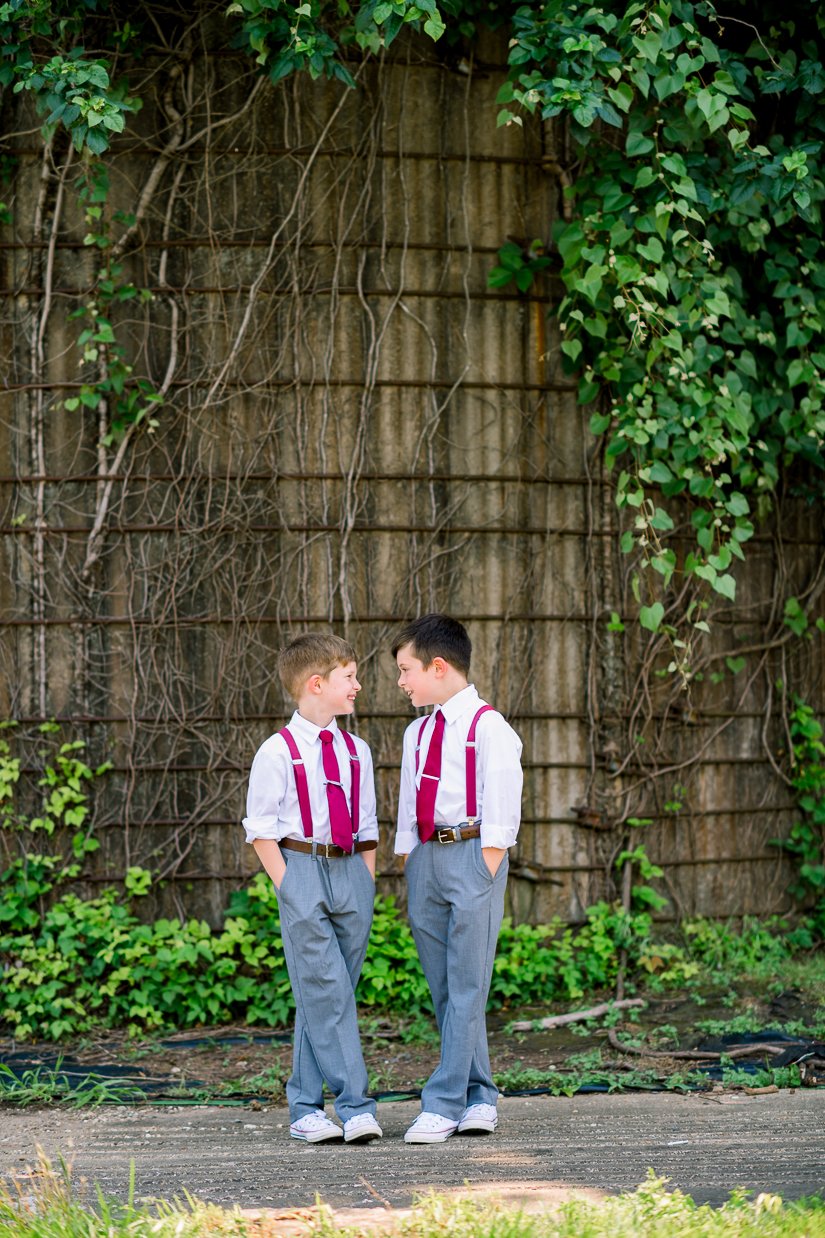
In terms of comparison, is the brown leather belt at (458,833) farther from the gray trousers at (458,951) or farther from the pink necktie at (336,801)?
the pink necktie at (336,801)

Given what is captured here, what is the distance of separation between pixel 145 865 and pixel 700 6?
440 centimetres

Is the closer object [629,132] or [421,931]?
[421,931]

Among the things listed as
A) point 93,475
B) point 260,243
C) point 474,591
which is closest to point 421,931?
point 474,591

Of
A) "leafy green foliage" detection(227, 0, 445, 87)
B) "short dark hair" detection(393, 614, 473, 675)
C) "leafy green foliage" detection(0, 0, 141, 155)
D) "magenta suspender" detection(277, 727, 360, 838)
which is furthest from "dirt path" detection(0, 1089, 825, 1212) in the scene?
"leafy green foliage" detection(227, 0, 445, 87)

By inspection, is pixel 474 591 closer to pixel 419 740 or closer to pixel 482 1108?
pixel 419 740

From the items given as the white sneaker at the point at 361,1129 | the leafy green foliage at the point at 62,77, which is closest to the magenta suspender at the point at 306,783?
the white sneaker at the point at 361,1129

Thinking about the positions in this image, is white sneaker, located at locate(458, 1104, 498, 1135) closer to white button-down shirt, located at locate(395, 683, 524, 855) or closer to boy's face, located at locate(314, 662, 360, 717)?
white button-down shirt, located at locate(395, 683, 524, 855)

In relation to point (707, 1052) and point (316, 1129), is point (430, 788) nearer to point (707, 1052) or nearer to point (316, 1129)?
point (316, 1129)

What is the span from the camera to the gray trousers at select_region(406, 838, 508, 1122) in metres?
4.04

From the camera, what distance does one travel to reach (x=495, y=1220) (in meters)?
3.00

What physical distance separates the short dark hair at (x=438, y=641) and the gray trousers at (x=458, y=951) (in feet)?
1.94

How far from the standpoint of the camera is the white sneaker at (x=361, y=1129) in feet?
13.0

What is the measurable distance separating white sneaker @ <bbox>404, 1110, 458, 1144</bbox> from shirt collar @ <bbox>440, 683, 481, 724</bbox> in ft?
4.00

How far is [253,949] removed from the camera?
582 cm
